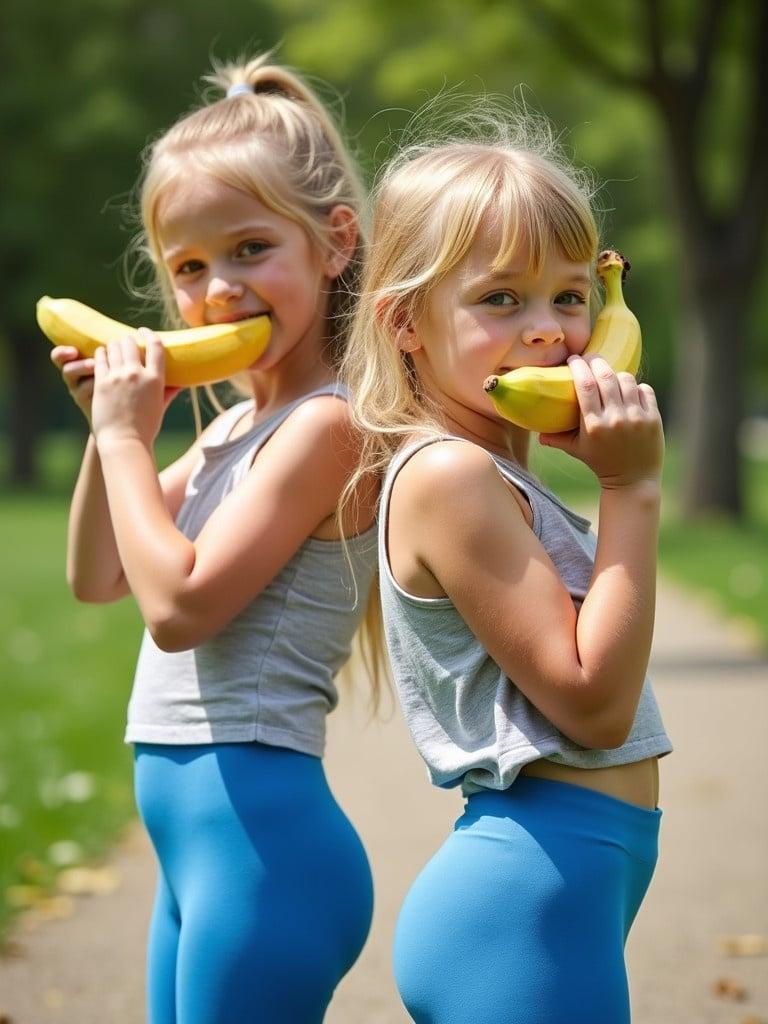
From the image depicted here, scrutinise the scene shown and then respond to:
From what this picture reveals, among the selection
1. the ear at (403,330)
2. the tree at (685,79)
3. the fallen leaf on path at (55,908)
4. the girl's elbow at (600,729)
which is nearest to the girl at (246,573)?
the ear at (403,330)

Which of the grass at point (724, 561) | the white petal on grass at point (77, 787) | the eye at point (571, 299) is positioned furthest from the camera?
the grass at point (724, 561)

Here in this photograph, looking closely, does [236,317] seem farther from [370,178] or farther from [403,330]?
[370,178]

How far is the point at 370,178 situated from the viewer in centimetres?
357

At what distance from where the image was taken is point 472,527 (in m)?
2.10

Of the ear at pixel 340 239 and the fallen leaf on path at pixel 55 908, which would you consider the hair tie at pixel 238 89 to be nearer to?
the ear at pixel 340 239

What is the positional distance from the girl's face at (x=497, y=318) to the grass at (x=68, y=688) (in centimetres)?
58

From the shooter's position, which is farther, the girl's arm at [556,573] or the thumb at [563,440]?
the thumb at [563,440]

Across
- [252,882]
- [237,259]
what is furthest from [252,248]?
[252,882]

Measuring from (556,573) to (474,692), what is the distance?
0.72 ft

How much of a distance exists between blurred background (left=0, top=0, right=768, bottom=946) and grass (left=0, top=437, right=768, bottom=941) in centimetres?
2

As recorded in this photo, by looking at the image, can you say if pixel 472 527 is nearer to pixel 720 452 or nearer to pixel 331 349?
pixel 331 349

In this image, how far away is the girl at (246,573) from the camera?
7.85 feet

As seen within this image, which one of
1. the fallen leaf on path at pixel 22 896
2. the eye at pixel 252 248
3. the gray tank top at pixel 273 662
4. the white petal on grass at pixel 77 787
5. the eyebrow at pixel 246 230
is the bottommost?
the white petal on grass at pixel 77 787

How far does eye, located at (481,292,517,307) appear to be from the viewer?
2234 millimetres
